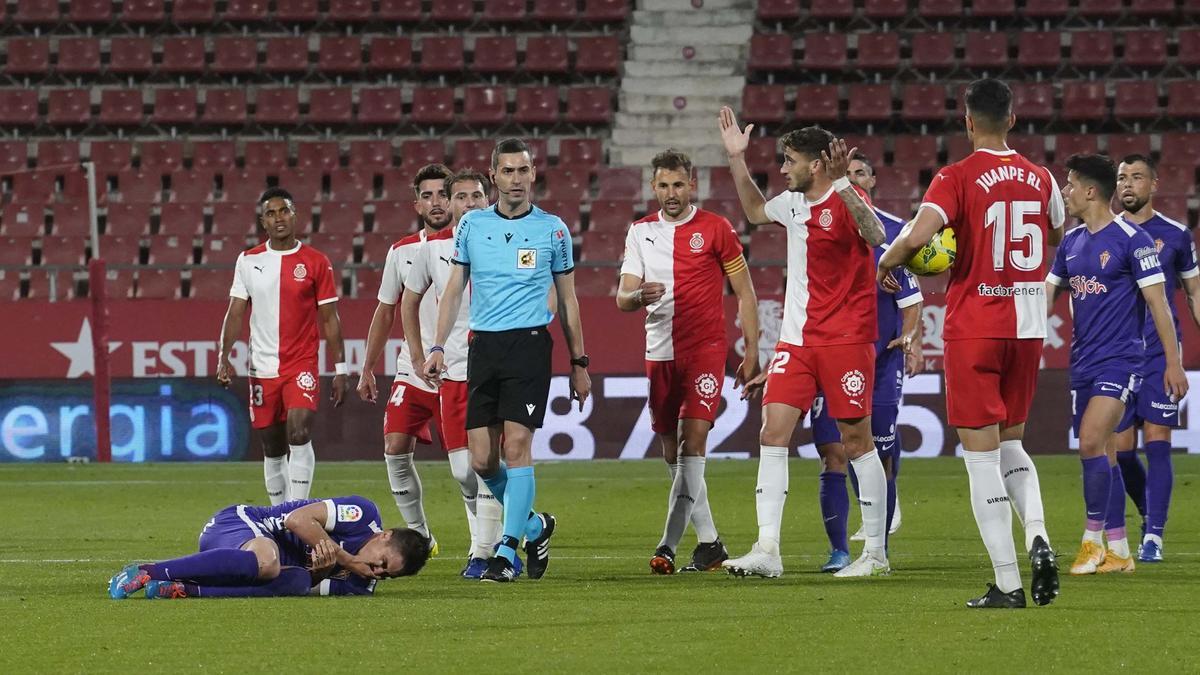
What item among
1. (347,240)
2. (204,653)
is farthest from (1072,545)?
(347,240)

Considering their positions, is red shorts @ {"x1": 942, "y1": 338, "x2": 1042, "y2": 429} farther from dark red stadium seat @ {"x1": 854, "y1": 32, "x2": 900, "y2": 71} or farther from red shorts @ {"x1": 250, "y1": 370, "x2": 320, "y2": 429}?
dark red stadium seat @ {"x1": 854, "y1": 32, "x2": 900, "y2": 71}

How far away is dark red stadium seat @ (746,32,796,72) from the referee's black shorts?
1723 cm

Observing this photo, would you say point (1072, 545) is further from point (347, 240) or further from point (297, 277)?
point (347, 240)

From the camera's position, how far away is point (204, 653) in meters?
5.79

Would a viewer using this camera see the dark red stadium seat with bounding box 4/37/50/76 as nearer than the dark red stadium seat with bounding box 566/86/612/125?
No

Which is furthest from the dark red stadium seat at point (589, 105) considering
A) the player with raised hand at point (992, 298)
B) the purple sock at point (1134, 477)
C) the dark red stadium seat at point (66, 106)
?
the player with raised hand at point (992, 298)

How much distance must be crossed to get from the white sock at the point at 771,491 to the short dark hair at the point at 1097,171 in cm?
229

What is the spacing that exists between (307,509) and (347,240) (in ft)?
48.2

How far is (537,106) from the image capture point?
24422mm

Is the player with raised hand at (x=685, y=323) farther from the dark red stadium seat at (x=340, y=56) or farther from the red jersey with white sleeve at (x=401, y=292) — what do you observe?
the dark red stadium seat at (x=340, y=56)

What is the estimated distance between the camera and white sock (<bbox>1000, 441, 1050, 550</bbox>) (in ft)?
22.7

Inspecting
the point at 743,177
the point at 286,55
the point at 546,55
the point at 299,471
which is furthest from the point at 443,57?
the point at 743,177

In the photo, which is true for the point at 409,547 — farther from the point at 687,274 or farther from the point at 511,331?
the point at 687,274

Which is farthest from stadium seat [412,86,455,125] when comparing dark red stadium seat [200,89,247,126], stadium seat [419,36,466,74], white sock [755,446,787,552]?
white sock [755,446,787,552]
